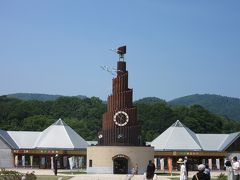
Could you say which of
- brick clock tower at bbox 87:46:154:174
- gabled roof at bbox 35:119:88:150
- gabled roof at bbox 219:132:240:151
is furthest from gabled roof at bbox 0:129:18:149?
gabled roof at bbox 219:132:240:151

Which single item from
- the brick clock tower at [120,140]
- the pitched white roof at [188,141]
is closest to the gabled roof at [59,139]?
the pitched white roof at [188,141]

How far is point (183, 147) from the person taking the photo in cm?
6328

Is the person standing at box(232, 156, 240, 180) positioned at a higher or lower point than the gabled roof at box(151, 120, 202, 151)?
lower

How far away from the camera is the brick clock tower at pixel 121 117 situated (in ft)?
167

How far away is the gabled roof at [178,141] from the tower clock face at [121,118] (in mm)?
13252

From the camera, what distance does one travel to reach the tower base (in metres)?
50.3

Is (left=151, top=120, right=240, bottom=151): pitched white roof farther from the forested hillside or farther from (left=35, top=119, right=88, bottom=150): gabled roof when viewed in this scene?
the forested hillside

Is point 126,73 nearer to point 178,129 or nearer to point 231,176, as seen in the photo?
point 178,129

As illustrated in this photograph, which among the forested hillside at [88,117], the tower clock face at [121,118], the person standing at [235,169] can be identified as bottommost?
the person standing at [235,169]

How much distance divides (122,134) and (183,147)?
14.5 meters

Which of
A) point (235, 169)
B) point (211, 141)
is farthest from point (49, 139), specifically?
point (235, 169)

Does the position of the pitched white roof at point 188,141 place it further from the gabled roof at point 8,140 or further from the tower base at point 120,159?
the gabled roof at point 8,140

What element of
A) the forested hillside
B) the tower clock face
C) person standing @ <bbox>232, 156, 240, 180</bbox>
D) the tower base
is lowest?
person standing @ <bbox>232, 156, 240, 180</bbox>

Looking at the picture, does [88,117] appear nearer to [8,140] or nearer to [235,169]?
[8,140]
